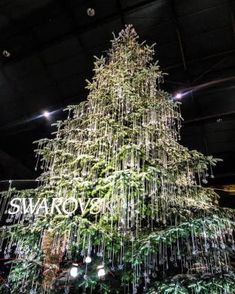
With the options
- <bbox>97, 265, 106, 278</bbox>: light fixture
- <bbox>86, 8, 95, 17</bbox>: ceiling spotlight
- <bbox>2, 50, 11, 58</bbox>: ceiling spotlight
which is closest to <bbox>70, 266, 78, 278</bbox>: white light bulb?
<bbox>97, 265, 106, 278</bbox>: light fixture

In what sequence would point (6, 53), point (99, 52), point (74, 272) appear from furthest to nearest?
point (99, 52), point (6, 53), point (74, 272)

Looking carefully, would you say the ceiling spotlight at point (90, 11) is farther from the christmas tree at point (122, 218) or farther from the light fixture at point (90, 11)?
the christmas tree at point (122, 218)

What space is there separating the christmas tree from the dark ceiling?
2.23 meters

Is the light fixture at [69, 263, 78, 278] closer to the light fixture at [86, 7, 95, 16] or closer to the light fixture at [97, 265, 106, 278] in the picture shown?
the light fixture at [97, 265, 106, 278]

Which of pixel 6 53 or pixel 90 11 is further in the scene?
pixel 6 53

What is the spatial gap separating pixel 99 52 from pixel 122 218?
4.25 meters

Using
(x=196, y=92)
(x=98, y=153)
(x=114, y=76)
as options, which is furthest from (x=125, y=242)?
(x=196, y=92)

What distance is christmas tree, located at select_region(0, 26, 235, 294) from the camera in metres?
3.20

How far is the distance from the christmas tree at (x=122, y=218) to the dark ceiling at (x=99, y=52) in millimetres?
2232

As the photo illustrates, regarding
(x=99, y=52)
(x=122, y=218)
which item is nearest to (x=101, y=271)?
(x=122, y=218)

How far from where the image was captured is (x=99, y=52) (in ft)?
21.7

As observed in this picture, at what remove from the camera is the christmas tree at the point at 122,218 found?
3.20 metres

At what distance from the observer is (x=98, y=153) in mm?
4129

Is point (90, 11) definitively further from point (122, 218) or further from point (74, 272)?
point (74, 272)
